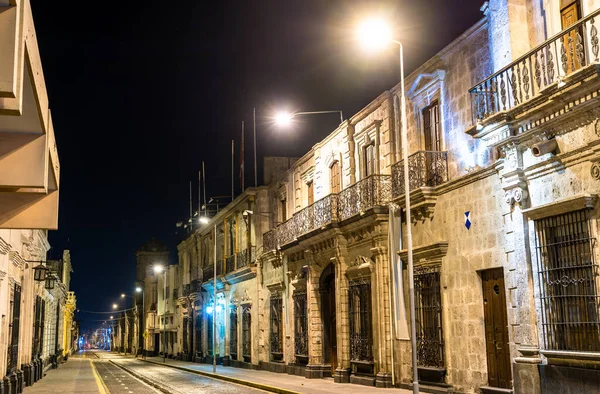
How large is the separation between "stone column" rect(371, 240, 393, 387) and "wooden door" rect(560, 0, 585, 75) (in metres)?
9.24

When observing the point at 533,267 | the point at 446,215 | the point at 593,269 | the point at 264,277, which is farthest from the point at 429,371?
the point at 264,277

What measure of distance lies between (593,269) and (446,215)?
5.98 meters

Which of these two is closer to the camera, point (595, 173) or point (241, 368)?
point (595, 173)

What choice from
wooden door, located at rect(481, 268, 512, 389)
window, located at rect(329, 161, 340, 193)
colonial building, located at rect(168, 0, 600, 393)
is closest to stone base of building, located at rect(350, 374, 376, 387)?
colonial building, located at rect(168, 0, 600, 393)

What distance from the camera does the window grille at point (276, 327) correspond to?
31381 mm

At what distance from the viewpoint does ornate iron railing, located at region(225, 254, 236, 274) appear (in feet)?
129

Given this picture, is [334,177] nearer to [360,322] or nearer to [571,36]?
[360,322]

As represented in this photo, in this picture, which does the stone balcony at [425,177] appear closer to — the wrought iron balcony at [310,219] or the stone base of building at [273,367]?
the wrought iron balcony at [310,219]

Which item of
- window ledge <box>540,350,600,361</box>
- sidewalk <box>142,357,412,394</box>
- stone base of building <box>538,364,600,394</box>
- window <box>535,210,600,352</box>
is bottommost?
sidewalk <box>142,357,412,394</box>

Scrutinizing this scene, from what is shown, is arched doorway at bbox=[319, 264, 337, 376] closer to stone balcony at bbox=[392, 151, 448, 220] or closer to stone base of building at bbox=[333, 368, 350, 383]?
A: stone base of building at bbox=[333, 368, 350, 383]

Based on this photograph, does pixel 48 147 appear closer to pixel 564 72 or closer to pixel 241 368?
pixel 564 72

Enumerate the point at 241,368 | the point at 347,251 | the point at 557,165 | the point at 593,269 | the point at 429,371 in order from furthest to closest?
the point at 241,368
the point at 347,251
the point at 429,371
the point at 557,165
the point at 593,269

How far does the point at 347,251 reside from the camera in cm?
2434

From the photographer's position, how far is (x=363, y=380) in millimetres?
22203
